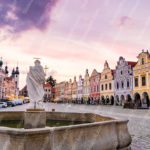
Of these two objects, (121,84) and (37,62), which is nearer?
(37,62)

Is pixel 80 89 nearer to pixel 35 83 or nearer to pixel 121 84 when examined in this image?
pixel 121 84

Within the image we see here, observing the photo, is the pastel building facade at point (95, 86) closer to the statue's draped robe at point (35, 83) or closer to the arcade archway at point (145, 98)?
the arcade archway at point (145, 98)

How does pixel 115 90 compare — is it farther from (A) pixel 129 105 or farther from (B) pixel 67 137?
(B) pixel 67 137

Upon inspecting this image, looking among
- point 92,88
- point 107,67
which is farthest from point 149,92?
point 92,88

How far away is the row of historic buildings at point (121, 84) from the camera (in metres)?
46.1

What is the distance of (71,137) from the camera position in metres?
5.59

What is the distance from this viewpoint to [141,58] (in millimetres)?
47125

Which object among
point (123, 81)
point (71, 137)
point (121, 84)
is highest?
point (123, 81)

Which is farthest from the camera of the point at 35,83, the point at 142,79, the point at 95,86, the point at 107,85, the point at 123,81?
the point at 95,86

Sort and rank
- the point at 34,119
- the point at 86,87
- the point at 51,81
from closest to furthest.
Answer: the point at 34,119
the point at 86,87
the point at 51,81

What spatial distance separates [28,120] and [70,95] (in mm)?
98680

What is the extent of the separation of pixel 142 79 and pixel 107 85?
→ 54.9 feet

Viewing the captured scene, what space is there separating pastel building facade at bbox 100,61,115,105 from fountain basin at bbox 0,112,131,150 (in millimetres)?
52588

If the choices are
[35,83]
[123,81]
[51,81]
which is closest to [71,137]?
[35,83]
